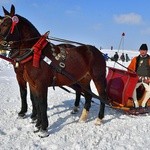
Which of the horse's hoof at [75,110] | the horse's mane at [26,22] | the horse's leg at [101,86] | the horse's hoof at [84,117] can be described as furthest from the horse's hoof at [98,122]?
the horse's mane at [26,22]

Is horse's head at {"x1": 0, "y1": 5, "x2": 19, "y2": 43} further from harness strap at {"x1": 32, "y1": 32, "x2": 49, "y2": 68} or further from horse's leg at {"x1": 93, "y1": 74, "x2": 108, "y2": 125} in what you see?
horse's leg at {"x1": 93, "y1": 74, "x2": 108, "y2": 125}

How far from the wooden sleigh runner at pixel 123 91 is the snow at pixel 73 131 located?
21cm

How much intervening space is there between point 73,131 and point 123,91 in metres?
2.05

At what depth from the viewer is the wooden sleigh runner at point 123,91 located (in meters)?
8.05

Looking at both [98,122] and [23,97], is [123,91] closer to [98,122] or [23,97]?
[98,122]

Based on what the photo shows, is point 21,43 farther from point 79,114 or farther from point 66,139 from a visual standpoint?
point 79,114

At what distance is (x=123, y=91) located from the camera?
26.7ft

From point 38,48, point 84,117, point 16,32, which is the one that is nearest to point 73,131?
point 84,117

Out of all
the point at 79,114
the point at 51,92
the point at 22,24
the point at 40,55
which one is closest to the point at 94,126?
the point at 79,114

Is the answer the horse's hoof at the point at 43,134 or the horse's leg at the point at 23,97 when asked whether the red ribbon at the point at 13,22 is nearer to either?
the horse's leg at the point at 23,97

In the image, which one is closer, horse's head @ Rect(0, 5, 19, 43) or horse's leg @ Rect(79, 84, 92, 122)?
horse's head @ Rect(0, 5, 19, 43)

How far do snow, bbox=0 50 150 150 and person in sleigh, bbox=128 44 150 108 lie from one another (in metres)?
0.47

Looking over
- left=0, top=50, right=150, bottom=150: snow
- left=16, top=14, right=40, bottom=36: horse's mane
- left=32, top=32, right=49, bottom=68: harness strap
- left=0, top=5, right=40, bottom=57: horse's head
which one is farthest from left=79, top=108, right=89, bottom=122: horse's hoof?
left=16, top=14, right=40, bottom=36: horse's mane

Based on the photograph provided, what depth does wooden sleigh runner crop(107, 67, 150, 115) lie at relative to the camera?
8047 mm
